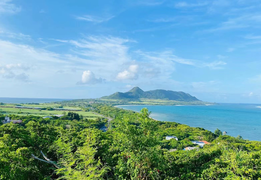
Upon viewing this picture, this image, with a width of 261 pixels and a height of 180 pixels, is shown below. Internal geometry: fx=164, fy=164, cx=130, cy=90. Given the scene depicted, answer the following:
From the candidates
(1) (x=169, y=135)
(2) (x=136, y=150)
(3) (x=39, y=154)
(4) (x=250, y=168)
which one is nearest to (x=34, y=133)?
(3) (x=39, y=154)

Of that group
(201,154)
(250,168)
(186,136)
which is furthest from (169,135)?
(250,168)

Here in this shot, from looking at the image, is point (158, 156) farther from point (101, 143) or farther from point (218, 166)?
point (101, 143)

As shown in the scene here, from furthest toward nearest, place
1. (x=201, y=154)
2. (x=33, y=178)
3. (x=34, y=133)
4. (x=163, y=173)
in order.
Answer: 1. (x=34, y=133)
2. (x=201, y=154)
3. (x=163, y=173)
4. (x=33, y=178)

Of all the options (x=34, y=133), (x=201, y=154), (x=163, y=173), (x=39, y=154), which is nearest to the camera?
(x=163, y=173)

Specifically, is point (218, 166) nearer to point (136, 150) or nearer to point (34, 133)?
point (136, 150)

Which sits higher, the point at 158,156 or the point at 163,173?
the point at 158,156

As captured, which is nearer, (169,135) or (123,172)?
(123,172)

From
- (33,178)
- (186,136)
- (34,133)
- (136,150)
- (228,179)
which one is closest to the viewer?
(228,179)

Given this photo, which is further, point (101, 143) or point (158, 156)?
point (101, 143)

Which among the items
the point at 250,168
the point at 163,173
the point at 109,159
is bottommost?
the point at 163,173

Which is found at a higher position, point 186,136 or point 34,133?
point 34,133
